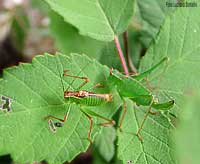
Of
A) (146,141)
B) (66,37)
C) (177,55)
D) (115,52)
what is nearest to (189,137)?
(146,141)

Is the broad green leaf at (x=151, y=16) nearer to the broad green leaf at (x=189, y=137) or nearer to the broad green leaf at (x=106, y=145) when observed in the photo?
the broad green leaf at (x=106, y=145)

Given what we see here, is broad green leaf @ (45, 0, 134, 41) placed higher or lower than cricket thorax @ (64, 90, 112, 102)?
higher

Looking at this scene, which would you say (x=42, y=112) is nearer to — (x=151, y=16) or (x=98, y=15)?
(x=98, y=15)

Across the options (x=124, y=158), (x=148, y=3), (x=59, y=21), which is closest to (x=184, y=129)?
(x=124, y=158)

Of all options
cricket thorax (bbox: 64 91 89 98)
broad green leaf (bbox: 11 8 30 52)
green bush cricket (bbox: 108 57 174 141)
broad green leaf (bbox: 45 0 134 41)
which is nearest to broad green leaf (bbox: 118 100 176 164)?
green bush cricket (bbox: 108 57 174 141)

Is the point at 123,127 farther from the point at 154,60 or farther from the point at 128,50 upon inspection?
the point at 128,50

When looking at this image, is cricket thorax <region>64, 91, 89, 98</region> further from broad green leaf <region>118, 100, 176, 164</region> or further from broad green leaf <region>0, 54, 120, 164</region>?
broad green leaf <region>118, 100, 176, 164</region>
